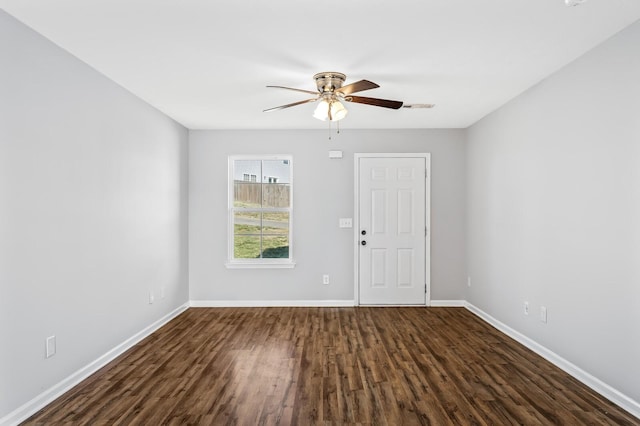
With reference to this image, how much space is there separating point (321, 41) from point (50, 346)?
9.38ft

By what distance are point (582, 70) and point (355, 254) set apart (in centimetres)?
321

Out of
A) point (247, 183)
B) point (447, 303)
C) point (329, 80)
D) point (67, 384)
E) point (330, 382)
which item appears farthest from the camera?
point (247, 183)

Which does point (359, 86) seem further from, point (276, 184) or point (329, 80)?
point (276, 184)

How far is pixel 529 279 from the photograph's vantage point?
11.4 ft

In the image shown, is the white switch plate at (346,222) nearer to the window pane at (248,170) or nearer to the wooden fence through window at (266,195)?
the wooden fence through window at (266,195)

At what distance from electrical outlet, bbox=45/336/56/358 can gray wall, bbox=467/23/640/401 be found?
392 centimetres

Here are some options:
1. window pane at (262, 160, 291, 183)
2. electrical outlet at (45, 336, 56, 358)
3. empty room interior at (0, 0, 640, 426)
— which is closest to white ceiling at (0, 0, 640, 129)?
empty room interior at (0, 0, 640, 426)

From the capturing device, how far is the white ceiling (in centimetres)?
212

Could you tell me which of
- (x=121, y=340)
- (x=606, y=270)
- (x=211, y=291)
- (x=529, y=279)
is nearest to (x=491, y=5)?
(x=606, y=270)

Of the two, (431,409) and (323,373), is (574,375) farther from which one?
(323,373)

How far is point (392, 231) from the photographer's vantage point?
5027mm

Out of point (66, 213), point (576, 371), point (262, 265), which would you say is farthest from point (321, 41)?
point (262, 265)

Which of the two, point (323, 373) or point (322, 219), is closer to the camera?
point (323, 373)

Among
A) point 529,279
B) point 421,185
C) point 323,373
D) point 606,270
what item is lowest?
point 323,373
